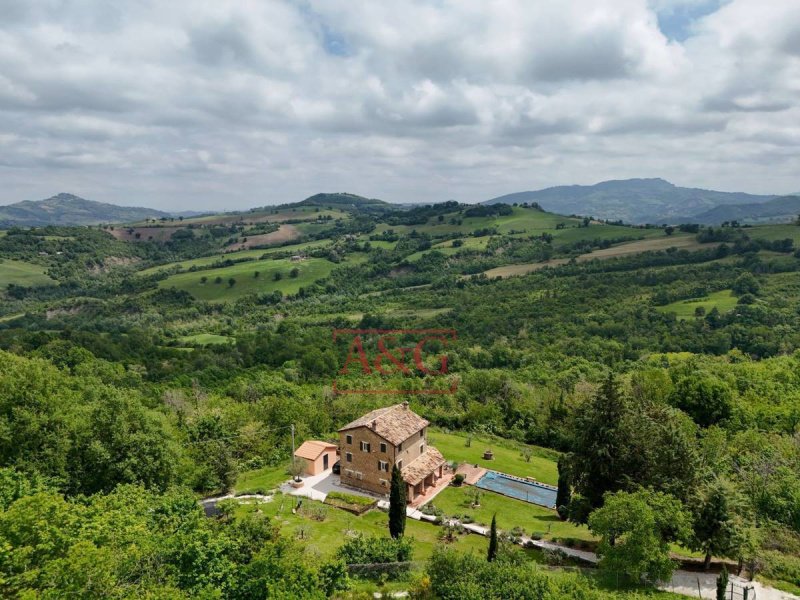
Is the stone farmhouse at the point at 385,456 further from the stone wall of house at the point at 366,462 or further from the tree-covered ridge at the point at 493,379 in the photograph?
the tree-covered ridge at the point at 493,379

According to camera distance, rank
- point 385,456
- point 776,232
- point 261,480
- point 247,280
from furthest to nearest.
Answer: point 247,280 < point 776,232 < point 261,480 < point 385,456

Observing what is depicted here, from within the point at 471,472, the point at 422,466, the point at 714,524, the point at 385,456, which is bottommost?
the point at 471,472

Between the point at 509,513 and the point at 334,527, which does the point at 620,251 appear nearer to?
the point at 509,513

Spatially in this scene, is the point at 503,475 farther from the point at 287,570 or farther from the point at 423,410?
the point at 287,570

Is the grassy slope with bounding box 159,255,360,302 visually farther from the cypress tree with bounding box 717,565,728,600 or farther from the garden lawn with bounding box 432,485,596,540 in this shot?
the cypress tree with bounding box 717,565,728,600

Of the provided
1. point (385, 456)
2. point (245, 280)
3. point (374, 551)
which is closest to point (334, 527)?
point (374, 551)

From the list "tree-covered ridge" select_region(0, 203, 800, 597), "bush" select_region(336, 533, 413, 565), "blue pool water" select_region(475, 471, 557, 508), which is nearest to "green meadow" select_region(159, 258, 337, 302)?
"tree-covered ridge" select_region(0, 203, 800, 597)
